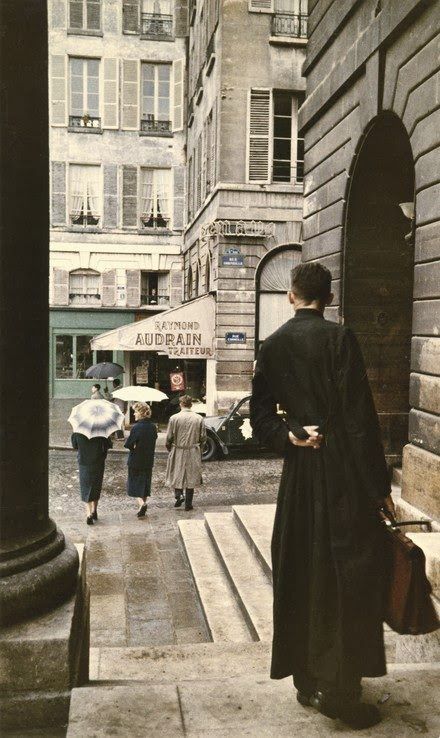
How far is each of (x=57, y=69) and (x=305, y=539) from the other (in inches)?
1089

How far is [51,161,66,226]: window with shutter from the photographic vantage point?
27.1 m

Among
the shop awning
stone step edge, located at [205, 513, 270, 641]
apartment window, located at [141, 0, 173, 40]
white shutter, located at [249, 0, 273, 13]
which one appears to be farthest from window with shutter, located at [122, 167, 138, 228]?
stone step edge, located at [205, 513, 270, 641]

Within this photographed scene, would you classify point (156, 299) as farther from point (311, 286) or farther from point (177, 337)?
point (311, 286)

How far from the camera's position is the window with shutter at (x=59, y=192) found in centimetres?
2708

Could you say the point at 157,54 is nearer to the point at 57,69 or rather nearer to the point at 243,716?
the point at 57,69

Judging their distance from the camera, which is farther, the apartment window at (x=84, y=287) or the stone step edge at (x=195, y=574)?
the apartment window at (x=84, y=287)

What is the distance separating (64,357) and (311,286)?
83.6ft

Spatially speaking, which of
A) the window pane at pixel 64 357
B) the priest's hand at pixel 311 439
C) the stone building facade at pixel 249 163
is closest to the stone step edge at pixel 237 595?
the priest's hand at pixel 311 439

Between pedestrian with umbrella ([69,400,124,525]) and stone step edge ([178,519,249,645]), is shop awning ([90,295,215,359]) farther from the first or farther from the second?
stone step edge ([178,519,249,645])

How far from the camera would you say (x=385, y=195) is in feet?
28.7

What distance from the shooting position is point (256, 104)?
61.5 feet

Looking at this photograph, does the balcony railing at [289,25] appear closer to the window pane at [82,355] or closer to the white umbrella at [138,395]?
the white umbrella at [138,395]

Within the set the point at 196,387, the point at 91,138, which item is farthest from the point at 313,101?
the point at 91,138

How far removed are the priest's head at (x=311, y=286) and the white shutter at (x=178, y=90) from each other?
2592 centimetres
